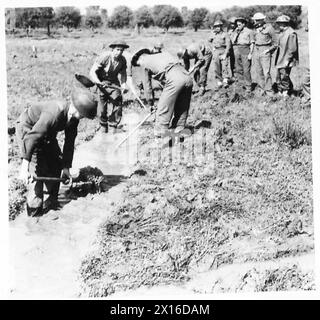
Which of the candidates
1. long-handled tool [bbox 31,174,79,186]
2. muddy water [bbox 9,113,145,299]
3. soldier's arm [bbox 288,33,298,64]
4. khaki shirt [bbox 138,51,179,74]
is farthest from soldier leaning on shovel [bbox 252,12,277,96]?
long-handled tool [bbox 31,174,79,186]

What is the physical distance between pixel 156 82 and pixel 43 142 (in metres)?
2.60

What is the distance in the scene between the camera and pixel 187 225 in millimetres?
7133

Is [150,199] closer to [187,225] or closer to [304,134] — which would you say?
[187,225]

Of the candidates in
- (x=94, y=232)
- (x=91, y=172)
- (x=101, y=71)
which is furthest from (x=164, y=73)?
(x=94, y=232)

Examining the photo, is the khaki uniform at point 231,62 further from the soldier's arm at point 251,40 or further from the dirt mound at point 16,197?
the dirt mound at point 16,197

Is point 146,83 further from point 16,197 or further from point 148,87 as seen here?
point 16,197

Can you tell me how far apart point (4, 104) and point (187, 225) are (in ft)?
8.84

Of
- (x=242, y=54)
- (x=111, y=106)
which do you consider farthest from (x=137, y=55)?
(x=242, y=54)

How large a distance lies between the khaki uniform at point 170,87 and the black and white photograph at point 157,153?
2 cm

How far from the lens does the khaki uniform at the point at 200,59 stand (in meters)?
8.53

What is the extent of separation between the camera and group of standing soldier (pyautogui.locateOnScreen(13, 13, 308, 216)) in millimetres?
6500

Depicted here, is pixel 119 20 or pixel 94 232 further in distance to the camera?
pixel 119 20

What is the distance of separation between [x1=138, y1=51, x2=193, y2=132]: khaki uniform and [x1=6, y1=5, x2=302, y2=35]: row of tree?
492 mm

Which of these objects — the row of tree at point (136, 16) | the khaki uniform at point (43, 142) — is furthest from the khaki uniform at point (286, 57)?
the khaki uniform at point (43, 142)
